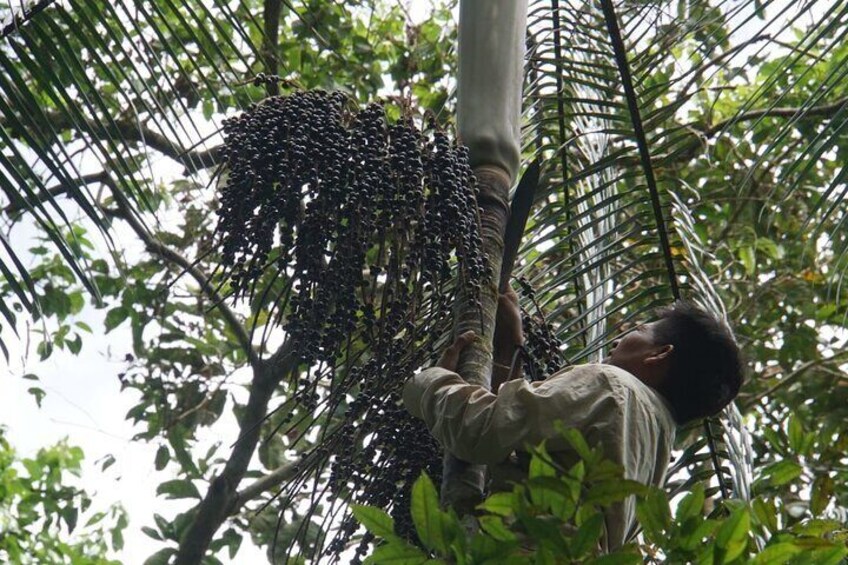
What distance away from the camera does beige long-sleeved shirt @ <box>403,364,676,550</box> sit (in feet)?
6.67

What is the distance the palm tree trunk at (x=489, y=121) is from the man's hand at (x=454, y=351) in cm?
A: 1

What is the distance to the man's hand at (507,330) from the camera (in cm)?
240

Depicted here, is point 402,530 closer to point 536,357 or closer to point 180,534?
point 536,357

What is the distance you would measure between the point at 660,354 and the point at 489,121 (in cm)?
58

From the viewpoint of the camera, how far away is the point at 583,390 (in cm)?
212

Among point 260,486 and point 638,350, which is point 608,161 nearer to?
point 638,350

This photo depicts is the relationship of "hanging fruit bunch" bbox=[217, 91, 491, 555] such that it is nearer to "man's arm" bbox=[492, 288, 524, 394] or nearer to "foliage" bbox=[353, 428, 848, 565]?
"man's arm" bbox=[492, 288, 524, 394]

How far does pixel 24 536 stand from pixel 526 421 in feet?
18.2

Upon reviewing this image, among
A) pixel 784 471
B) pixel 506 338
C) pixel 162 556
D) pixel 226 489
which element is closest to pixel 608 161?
pixel 506 338

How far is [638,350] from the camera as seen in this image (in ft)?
8.32

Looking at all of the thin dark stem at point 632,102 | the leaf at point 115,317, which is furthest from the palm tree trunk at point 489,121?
the leaf at point 115,317

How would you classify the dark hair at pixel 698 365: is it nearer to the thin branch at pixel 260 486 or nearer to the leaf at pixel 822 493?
the leaf at pixel 822 493

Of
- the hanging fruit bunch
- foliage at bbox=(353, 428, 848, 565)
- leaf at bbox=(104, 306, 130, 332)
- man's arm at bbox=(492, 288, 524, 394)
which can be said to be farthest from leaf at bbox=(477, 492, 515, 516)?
leaf at bbox=(104, 306, 130, 332)

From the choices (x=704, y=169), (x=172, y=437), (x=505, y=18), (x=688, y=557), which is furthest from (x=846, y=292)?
(x=688, y=557)
